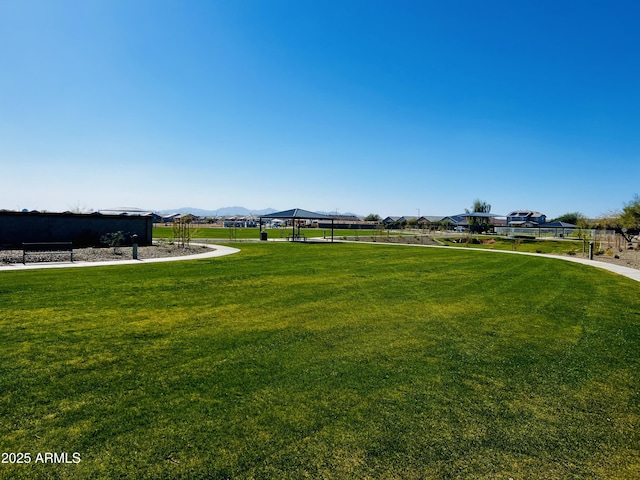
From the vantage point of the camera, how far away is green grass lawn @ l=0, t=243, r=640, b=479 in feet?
11.0

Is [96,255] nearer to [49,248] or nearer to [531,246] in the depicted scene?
[49,248]

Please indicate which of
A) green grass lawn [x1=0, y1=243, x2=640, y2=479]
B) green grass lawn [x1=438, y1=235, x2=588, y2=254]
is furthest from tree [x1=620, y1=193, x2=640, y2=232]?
green grass lawn [x1=0, y1=243, x2=640, y2=479]

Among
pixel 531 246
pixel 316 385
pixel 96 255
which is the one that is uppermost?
pixel 531 246

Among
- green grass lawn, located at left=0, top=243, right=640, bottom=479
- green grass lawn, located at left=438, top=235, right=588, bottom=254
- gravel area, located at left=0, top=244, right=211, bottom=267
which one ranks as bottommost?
green grass lawn, located at left=0, top=243, right=640, bottom=479

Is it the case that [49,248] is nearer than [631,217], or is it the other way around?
[49,248]

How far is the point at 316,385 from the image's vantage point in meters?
4.67

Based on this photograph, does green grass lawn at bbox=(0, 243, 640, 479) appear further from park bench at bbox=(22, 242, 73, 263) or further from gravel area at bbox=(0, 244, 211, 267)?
park bench at bbox=(22, 242, 73, 263)

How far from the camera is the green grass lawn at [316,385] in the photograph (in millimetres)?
3357

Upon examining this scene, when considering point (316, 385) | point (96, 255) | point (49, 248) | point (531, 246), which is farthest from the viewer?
point (531, 246)

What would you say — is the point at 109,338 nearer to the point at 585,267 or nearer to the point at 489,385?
the point at 489,385

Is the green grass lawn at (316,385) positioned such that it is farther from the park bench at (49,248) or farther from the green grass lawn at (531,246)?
the green grass lawn at (531,246)

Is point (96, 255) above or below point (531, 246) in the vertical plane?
below

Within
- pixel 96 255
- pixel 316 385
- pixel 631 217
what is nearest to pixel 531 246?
pixel 631 217

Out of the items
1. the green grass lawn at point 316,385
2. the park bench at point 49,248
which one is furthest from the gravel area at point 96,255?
the green grass lawn at point 316,385
